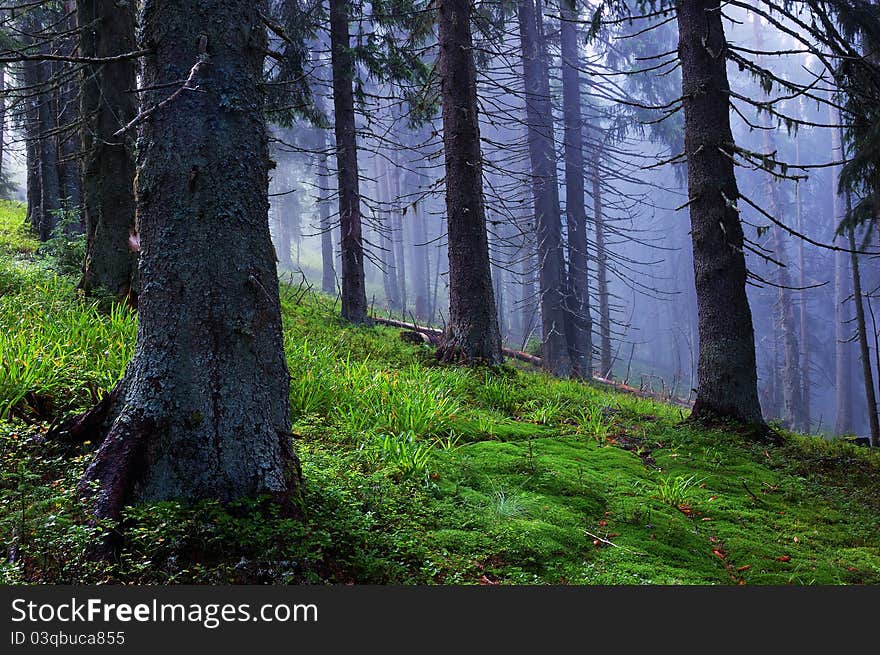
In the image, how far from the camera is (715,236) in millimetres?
6148

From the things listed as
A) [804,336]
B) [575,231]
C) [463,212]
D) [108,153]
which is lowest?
[804,336]

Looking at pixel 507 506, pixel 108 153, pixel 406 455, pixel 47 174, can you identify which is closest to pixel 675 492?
pixel 507 506

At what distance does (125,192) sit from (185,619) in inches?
233

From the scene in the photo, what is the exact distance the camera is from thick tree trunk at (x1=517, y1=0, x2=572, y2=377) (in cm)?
1391

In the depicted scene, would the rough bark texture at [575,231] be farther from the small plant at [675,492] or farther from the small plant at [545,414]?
the small plant at [675,492]

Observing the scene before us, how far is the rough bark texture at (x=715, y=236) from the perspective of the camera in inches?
238

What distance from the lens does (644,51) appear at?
25516 millimetres

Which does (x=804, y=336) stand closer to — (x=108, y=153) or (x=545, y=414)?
(x=545, y=414)

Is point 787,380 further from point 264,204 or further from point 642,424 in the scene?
point 264,204

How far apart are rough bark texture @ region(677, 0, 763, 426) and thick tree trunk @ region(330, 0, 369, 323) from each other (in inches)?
239

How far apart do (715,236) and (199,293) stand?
571cm

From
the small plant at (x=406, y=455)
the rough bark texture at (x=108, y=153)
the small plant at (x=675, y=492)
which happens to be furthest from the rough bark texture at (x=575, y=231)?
the small plant at (x=406, y=455)

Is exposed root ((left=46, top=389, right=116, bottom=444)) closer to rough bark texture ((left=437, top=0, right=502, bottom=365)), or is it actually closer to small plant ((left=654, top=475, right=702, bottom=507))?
small plant ((left=654, top=475, right=702, bottom=507))

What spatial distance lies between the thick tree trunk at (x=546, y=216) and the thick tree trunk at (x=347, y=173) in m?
5.03
